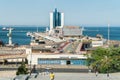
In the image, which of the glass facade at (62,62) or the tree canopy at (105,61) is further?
the glass facade at (62,62)

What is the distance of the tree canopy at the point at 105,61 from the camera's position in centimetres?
4100

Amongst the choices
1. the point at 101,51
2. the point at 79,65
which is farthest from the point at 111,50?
the point at 79,65

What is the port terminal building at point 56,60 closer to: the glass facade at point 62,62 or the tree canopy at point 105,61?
the glass facade at point 62,62

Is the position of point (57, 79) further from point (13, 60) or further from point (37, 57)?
point (13, 60)

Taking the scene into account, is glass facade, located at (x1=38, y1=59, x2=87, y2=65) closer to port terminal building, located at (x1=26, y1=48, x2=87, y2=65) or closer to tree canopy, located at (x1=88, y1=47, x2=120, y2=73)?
port terminal building, located at (x1=26, y1=48, x2=87, y2=65)

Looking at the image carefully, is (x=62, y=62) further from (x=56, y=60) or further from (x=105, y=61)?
(x=105, y=61)

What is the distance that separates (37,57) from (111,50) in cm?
1286

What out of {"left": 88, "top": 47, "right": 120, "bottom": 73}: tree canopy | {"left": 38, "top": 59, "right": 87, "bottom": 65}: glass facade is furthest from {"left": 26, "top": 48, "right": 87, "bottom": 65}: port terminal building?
{"left": 88, "top": 47, "right": 120, "bottom": 73}: tree canopy

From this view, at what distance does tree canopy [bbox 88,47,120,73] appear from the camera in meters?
41.0

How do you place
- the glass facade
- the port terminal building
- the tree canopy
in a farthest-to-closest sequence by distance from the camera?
the port terminal building → the glass facade → the tree canopy

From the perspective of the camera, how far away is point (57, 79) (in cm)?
2478

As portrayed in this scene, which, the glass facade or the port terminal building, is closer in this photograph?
the glass facade

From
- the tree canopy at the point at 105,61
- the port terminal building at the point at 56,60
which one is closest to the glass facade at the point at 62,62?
the port terminal building at the point at 56,60

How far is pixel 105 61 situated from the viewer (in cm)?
4228
